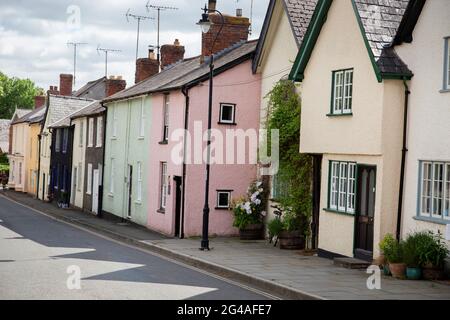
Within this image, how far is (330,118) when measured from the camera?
20.7 m

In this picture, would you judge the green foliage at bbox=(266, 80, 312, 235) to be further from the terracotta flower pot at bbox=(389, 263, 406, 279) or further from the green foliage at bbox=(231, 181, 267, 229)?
the terracotta flower pot at bbox=(389, 263, 406, 279)

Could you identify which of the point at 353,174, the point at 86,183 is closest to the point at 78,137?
the point at 86,183

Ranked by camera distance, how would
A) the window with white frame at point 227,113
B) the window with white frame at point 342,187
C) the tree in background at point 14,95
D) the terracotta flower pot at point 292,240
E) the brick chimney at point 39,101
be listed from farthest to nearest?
the tree in background at point 14,95 < the brick chimney at point 39,101 < the window with white frame at point 227,113 < the terracotta flower pot at point 292,240 < the window with white frame at point 342,187

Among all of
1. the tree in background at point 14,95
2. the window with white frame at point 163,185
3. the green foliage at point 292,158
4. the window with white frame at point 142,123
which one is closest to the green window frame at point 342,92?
the green foliage at point 292,158

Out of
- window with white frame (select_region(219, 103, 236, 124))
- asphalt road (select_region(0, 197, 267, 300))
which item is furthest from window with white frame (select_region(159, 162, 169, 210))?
asphalt road (select_region(0, 197, 267, 300))

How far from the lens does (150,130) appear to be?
3111 centimetres

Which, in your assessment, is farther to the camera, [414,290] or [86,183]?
[86,183]

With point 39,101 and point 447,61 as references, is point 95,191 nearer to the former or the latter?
point 447,61

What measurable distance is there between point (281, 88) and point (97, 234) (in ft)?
33.0

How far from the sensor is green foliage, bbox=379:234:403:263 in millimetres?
16891

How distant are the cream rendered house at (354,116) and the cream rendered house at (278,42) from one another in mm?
2656

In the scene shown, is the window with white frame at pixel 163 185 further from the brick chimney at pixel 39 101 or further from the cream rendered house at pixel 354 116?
the brick chimney at pixel 39 101

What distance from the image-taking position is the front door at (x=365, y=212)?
62.5 feet
